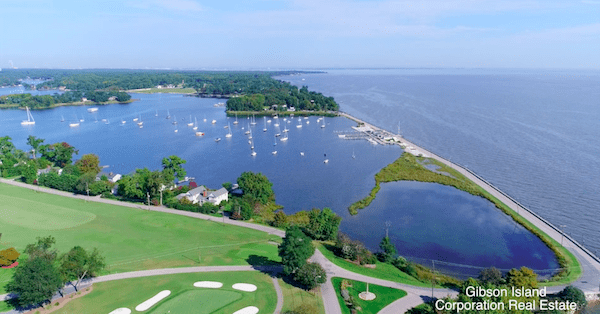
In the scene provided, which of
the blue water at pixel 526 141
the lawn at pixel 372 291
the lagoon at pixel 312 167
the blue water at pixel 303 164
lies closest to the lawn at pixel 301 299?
the lawn at pixel 372 291

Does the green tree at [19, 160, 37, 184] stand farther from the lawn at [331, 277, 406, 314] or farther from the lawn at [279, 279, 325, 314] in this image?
the lawn at [331, 277, 406, 314]

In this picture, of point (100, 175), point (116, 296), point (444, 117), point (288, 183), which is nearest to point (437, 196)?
point (288, 183)

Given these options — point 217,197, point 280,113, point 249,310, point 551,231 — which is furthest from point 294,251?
point 280,113

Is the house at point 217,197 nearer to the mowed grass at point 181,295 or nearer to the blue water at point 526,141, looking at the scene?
the mowed grass at point 181,295

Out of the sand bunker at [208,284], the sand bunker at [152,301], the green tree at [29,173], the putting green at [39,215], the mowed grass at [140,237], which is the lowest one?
the sand bunker at [208,284]

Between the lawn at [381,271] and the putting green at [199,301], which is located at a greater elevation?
the putting green at [199,301]

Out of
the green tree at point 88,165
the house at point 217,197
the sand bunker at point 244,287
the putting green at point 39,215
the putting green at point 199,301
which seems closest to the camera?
the putting green at point 199,301

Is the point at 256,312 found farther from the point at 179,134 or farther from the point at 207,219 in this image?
the point at 179,134
